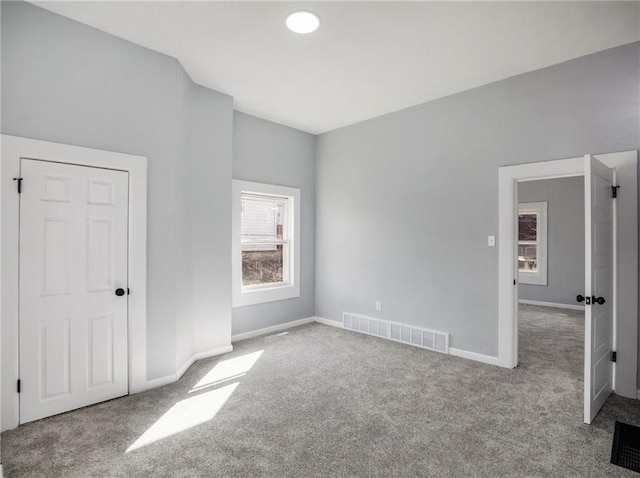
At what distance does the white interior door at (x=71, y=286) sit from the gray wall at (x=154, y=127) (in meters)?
0.25

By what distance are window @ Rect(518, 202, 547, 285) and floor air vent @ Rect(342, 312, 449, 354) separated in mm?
4065

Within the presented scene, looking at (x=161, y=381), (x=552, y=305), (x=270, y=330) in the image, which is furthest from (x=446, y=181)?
(x=552, y=305)

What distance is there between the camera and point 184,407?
2688 millimetres

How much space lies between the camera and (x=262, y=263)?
192 inches

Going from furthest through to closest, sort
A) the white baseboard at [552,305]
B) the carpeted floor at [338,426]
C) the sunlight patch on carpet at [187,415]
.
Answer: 1. the white baseboard at [552,305]
2. the sunlight patch on carpet at [187,415]
3. the carpeted floor at [338,426]

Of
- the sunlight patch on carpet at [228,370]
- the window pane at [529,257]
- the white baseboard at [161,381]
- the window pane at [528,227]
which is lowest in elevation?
the sunlight patch on carpet at [228,370]

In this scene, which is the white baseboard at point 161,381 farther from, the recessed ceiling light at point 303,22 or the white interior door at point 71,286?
the recessed ceiling light at point 303,22

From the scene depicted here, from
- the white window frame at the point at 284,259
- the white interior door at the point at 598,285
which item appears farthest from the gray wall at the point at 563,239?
the white window frame at the point at 284,259

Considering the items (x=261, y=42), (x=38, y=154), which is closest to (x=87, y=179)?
(x=38, y=154)

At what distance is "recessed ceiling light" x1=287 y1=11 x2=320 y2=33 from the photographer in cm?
249

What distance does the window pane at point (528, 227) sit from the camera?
275 inches

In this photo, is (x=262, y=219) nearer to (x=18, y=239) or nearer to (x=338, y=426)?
(x=18, y=239)

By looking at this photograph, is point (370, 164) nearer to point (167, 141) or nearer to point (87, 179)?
point (167, 141)

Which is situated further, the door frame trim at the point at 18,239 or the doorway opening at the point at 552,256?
the doorway opening at the point at 552,256
